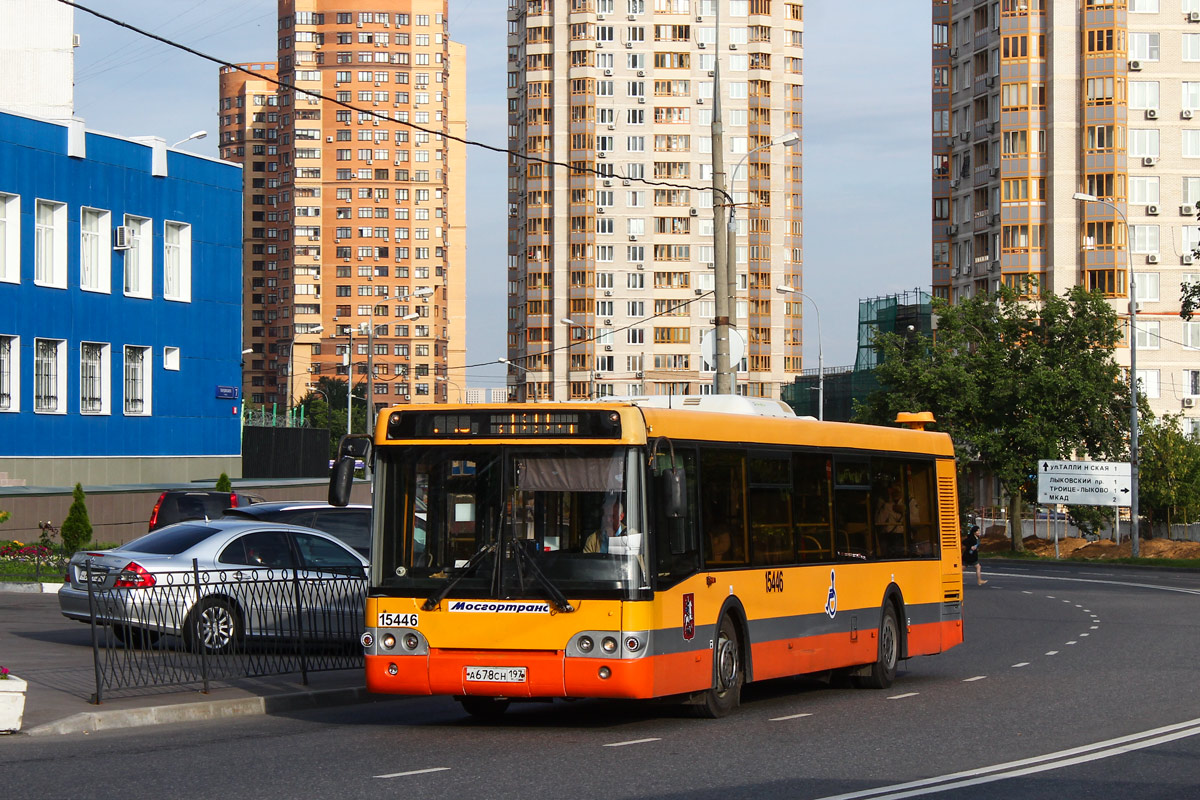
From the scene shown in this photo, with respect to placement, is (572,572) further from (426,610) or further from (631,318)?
(631,318)

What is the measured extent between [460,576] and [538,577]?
2.12ft

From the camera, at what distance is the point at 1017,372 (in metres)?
68.1

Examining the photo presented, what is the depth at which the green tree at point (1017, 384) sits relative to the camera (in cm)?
6625

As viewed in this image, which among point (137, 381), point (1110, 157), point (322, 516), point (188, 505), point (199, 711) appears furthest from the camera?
point (1110, 157)

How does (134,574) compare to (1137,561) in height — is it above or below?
above

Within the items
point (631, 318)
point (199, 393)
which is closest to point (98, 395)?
point (199, 393)

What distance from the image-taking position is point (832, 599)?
15.8m

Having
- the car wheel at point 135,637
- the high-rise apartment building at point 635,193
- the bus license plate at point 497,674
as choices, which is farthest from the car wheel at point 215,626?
the high-rise apartment building at point 635,193

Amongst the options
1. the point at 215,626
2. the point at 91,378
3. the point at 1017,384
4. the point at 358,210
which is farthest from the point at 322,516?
the point at 358,210

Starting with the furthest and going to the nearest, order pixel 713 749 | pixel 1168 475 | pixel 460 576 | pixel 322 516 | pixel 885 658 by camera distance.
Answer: pixel 1168 475 → pixel 322 516 → pixel 885 658 → pixel 460 576 → pixel 713 749

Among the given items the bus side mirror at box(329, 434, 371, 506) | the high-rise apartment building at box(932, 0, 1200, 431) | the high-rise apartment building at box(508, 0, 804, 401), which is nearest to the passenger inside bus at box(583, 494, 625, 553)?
the bus side mirror at box(329, 434, 371, 506)

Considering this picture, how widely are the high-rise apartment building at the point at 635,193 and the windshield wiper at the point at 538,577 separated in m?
118

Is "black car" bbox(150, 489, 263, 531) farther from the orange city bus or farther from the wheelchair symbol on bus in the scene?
the orange city bus

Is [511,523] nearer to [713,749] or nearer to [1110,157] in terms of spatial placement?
[713,749]
